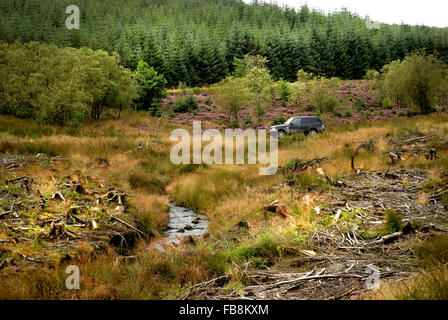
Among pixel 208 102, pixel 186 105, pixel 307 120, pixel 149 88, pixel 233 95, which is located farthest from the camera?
pixel 208 102

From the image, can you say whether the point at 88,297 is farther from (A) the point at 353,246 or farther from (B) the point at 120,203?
(B) the point at 120,203

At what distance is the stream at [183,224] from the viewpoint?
34.3 feet

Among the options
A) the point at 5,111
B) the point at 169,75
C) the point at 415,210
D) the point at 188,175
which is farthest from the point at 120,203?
the point at 169,75

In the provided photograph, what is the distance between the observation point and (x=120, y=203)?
11.4m

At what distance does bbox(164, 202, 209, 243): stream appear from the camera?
1045cm

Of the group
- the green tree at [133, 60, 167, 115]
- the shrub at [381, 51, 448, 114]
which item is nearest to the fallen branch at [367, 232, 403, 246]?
the shrub at [381, 51, 448, 114]

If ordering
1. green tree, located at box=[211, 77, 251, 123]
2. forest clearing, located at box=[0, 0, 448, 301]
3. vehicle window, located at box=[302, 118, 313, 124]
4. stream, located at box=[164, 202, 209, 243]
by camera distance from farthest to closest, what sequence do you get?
1. green tree, located at box=[211, 77, 251, 123]
2. vehicle window, located at box=[302, 118, 313, 124]
3. stream, located at box=[164, 202, 209, 243]
4. forest clearing, located at box=[0, 0, 448, 301]

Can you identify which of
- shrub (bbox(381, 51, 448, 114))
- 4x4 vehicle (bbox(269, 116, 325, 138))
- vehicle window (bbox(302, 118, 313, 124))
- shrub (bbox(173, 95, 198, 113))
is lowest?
4x4 vehicle (bbox(269, 116, 325, 138))

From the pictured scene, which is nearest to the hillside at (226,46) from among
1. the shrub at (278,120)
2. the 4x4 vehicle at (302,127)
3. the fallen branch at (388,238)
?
the shrub at (278,120)

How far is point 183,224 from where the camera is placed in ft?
39.2

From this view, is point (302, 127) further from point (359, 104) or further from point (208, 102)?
point (208, 102)

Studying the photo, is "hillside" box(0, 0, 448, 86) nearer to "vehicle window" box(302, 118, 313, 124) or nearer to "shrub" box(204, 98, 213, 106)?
"shrub" box(204, 98, 213, 106)

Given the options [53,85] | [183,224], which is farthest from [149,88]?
[183,224]

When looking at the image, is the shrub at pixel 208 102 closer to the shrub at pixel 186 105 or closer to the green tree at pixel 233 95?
the shrub at pixel 186 105
